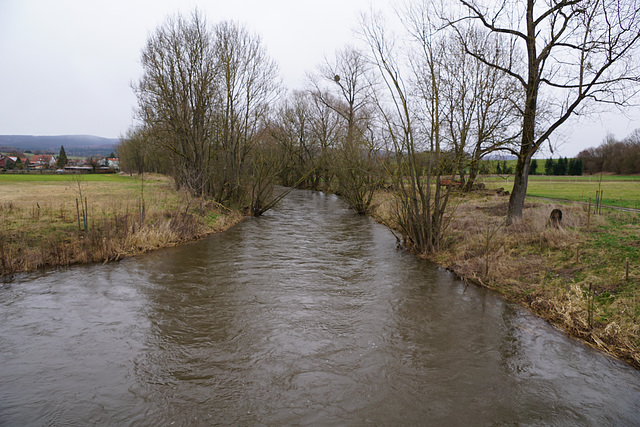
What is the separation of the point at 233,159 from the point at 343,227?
7.78 meters

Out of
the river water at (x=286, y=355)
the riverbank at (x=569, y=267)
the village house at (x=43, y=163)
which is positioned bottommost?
the river water at (x=286, y=355)

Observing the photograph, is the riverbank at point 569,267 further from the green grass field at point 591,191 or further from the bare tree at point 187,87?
the bare tree at point 187,87

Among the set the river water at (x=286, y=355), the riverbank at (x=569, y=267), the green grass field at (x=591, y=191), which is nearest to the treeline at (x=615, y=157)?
the green grass field at (x=591, y=191)

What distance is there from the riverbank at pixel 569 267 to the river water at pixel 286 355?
0.41 m

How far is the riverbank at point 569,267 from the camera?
6434mm

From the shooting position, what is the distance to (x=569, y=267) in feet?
28.3

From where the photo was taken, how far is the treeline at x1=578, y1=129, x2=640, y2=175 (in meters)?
40.0

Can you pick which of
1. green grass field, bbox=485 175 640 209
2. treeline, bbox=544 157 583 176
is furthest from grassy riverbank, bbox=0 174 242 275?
treeline, bbox=544 157 583 176

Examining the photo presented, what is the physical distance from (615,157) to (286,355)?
54038 mm

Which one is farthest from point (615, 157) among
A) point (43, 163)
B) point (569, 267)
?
point (43, 163)

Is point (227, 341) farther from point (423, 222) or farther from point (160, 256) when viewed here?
point (423, 222)

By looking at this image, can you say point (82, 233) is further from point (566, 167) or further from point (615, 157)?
point (566, 167)

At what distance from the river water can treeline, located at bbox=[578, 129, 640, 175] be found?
38977 mm

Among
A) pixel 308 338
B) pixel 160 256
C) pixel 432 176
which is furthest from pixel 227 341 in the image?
pixel 432 176
